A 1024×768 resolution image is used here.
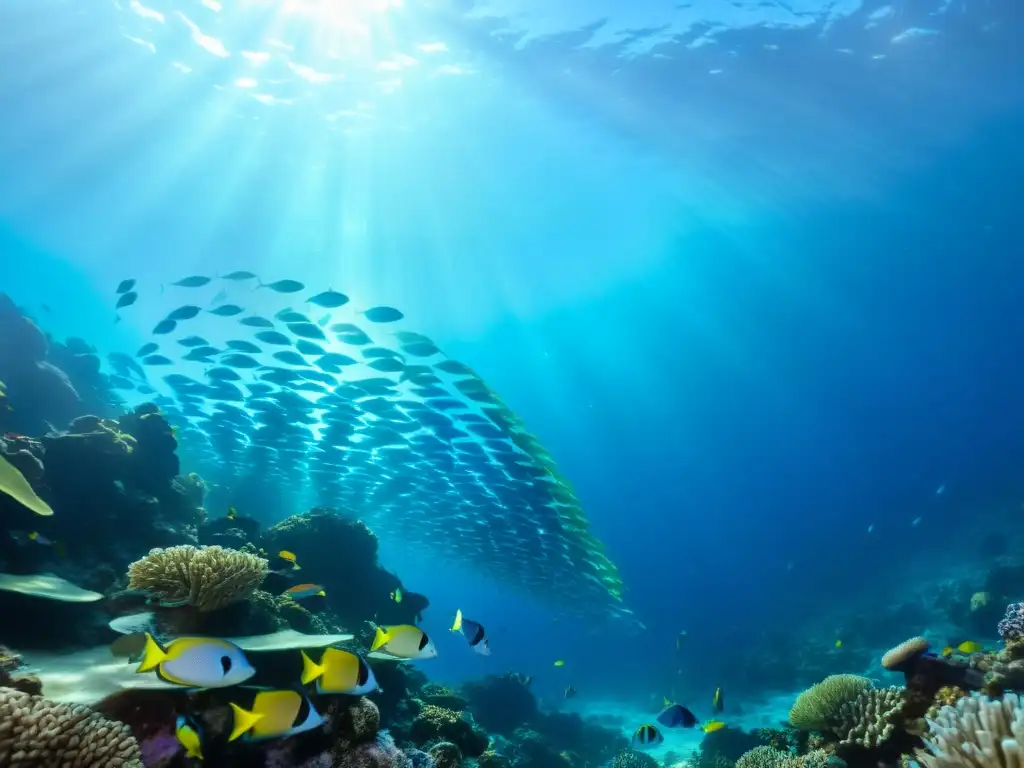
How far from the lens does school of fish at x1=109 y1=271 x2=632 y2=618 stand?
12.6 m

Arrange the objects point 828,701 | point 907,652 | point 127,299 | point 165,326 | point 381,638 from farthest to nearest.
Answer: point 165,326 → point 127,299 → point 828,701 → point 907,652 → point 381,638

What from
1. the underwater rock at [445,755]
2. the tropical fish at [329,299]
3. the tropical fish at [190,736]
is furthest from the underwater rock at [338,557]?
the tropical fish at [190,736]

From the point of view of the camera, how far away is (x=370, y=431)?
58.1ft

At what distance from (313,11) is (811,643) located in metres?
38.8

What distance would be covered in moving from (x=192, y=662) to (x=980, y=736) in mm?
4145

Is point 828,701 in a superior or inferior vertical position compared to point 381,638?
superior

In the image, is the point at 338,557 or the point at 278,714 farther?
the point at 338,557

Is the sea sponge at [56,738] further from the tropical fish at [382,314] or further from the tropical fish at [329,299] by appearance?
the tropical fish at [382,314]

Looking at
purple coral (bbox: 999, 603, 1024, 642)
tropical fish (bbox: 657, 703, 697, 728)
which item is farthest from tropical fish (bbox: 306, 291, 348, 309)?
purple coral (bbox: 999, 603, 1024, 642)

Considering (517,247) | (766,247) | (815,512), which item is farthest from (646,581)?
(517,247)

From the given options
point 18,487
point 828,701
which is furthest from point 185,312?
point 828,701

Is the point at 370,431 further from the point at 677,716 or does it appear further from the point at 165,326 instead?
the point at 677,716

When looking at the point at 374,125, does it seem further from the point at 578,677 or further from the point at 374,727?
the point at 578,677

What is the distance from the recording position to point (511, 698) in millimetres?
17469
